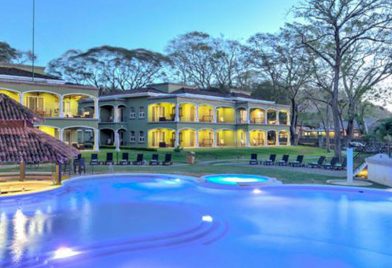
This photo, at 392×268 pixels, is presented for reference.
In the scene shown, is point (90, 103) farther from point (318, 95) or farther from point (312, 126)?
point (312, 126)

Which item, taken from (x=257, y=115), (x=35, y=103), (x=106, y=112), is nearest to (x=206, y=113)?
(x=257, y=115)

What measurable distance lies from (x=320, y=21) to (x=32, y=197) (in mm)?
24232

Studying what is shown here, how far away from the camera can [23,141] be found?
14.7 metres

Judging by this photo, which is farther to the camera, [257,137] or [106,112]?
[257,137]

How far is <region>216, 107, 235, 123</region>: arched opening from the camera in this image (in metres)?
45.8

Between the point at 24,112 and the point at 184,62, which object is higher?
the point at 184,62

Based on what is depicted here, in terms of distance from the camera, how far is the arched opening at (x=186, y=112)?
135 feet

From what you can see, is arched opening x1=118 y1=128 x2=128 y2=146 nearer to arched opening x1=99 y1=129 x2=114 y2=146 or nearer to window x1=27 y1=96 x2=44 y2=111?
arched opening x1=99 y1=129 x2=114 y2=146

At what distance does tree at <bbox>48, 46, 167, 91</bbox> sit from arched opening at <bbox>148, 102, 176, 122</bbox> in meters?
15.2

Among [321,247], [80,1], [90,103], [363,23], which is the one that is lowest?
[321,247]

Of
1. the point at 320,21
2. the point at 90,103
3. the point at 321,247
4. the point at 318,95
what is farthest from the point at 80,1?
the point at 318,95

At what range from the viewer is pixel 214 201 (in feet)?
49.1

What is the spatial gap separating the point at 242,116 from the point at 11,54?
107 feet

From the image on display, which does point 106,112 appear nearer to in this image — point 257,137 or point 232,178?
point 257,137
